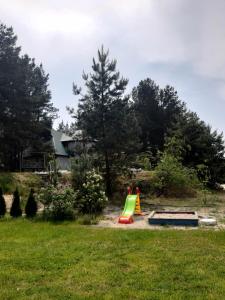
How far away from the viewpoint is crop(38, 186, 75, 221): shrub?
10.5 meters

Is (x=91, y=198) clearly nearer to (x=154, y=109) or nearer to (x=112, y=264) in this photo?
(x=112, y=264)

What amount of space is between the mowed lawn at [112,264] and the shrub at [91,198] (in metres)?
3.22

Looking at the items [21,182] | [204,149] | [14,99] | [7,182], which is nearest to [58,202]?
[7,182]

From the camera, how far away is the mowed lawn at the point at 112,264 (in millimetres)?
4449

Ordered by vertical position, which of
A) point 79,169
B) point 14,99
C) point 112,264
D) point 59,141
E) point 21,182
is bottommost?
point 112,264

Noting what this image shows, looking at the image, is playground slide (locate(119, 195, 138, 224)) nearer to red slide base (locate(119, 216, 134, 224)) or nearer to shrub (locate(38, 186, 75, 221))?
red slide base (locate(119, 216, 134, 224))

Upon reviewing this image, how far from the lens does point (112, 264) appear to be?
562cm

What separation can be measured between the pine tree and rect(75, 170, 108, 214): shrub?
510 centimetres

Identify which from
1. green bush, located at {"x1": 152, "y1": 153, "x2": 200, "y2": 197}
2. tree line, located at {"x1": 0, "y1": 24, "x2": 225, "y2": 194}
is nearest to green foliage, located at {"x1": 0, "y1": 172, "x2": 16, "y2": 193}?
tree line, located at {"x1": 0, "y1": 24, "x2": 225, "y2": 194}

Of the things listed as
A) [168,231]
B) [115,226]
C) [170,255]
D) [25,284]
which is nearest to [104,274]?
[25,284]

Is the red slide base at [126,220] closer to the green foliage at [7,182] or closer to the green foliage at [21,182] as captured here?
the green foliage at [21,182]

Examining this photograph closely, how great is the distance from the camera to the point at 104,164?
1792cm

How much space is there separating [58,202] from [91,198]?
152 cm

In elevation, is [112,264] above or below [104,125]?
below
